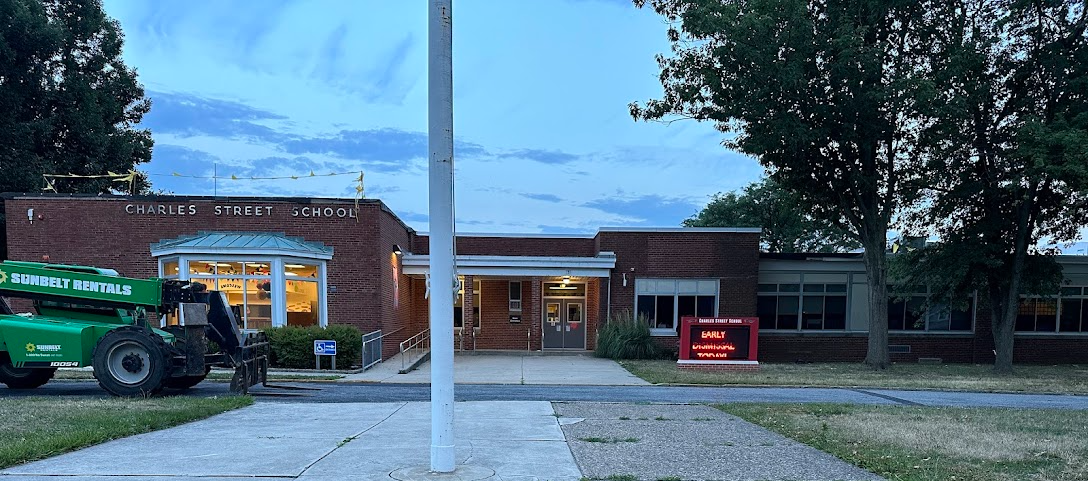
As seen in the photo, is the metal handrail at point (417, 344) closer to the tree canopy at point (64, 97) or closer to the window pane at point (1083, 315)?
the tree canopy at point (64, 97)

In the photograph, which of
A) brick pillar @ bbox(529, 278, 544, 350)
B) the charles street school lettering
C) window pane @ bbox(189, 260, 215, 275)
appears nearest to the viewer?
window pane @ bbox(189, 260, 215, 275)

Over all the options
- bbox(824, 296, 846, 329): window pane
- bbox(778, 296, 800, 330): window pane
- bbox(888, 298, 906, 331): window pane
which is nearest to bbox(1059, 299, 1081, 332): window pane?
bbox(888, 298, 906, 331): window pane

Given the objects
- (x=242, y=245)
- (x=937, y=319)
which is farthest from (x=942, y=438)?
(x=937, y=319)

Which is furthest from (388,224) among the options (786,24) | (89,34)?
(89,34)

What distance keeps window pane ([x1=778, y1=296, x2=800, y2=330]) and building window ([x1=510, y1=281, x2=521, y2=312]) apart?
962cm

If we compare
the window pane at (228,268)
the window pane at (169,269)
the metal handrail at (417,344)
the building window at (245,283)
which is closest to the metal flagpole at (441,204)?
the building window at (245,283)

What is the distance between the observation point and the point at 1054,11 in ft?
54.7

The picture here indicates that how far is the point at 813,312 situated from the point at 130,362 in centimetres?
2125

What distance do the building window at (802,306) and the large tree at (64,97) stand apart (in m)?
27.0

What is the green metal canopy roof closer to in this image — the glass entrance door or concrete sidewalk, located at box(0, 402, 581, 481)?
concrete sidewalk, located at box(0, 402, 581, 481)

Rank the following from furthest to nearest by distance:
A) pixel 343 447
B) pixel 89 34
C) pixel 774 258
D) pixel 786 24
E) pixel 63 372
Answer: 1. pixel 89 34
2. pixel 774 258
3. pixel 786 24
4. pixel 63 372
5. pixel 343 447

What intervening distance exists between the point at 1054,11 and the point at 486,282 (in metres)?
18.8

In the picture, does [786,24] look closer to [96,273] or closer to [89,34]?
[96,273]

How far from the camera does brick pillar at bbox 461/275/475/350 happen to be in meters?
22.9
